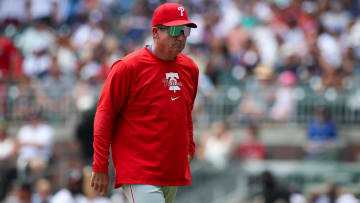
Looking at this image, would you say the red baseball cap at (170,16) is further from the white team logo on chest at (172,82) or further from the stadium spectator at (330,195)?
the stadium spectator at (330,195)

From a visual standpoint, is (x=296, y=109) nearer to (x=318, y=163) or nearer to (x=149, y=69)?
(x=318, y=163)

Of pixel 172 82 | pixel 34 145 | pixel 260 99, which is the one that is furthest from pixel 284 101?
pixel 172 82

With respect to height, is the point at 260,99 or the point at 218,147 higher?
the point at 260,99

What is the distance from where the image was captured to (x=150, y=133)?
200 inches

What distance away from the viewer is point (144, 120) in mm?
5102

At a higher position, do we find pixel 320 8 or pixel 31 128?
pixel 320 8

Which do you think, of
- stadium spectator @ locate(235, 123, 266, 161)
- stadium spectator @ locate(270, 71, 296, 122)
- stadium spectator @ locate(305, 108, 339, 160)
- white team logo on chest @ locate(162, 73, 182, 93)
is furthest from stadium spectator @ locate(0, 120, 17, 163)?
white team logo on chest @ locate(162, 73, 182, 93)

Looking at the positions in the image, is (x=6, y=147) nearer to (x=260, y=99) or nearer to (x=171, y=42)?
(x=260, y=99)

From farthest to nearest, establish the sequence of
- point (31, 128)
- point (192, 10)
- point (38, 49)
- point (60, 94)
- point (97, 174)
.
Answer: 1. point (192, 10)
2. point (38, 49)
3. point (60, 94)
4. point (31, 128)
5. point (97, 174)

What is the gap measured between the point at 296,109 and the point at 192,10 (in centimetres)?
490

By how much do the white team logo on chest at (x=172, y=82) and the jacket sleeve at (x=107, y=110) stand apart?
0.28 metres

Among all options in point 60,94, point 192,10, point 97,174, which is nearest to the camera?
point 97,174

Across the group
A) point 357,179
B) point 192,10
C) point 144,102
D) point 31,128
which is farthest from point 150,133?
point 192,10

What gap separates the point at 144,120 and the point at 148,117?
0.12 feet
